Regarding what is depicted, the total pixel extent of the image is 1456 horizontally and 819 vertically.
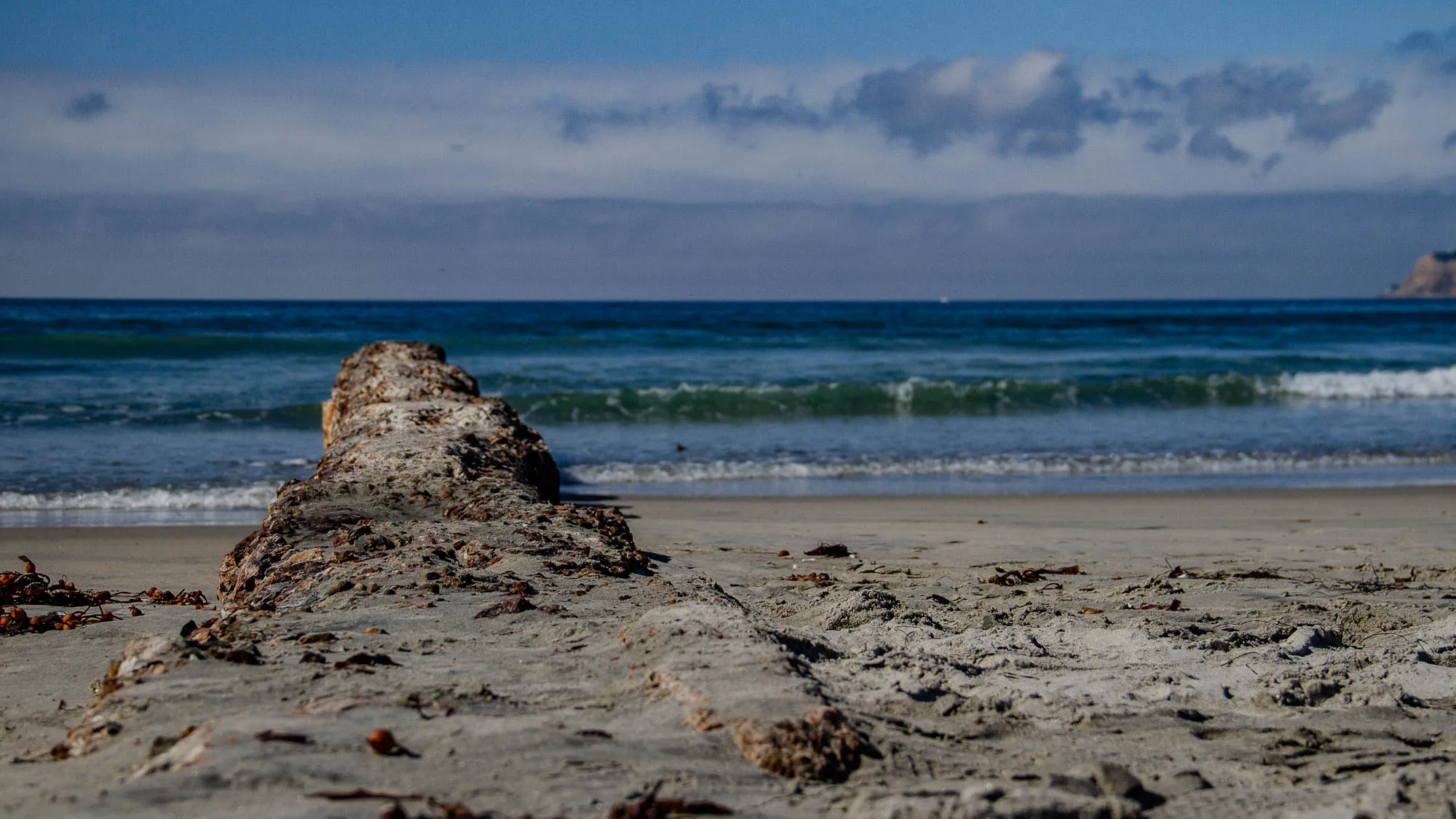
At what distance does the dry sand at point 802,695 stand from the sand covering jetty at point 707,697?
0.01 metres

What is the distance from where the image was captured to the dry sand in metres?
2.19

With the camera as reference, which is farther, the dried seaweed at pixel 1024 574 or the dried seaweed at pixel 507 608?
the dried seaweed at pixel 1024 574

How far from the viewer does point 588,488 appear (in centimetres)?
966

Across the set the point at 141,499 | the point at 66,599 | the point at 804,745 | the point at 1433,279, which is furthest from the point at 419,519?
the point at 1433,279

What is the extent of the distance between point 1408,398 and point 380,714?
65.8ft

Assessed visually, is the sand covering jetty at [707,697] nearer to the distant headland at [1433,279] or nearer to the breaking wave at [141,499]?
the breaking wave at [141,499]

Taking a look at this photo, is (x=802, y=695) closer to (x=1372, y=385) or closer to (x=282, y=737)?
(x=282, y=737)

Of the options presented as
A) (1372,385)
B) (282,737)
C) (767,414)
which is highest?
(282,737)

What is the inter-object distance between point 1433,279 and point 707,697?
175 meters

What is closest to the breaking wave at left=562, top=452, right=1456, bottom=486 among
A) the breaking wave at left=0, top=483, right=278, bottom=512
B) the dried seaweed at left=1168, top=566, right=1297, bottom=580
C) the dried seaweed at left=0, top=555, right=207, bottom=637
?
the breaking wave at left=0, top=483, right=278, bottom=512

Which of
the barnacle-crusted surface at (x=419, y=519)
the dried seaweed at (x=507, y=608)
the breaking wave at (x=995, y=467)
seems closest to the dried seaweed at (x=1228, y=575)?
the barnacle-crusted surface at (x=419, y=519)

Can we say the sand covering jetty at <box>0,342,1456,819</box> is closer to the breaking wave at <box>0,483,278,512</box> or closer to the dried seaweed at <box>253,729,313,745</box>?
the dried seaweed at <box>253,729,313,745</box>

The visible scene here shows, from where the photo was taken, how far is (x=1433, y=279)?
14825cm

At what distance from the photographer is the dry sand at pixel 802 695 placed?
2188 mm
